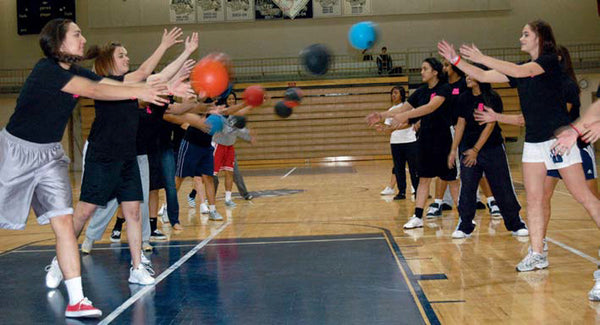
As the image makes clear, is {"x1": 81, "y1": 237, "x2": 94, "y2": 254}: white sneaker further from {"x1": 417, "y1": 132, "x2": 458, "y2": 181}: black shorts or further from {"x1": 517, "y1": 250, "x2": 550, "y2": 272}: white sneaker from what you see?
{"x1": 517, "y1": 250, "x2": 550, "y2": 272}: white sneaker

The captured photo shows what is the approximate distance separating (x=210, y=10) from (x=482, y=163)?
791 inches

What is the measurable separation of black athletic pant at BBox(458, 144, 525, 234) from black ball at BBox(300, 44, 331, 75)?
2464mm

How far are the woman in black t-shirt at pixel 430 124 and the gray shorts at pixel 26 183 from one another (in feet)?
13.4

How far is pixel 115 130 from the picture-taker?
17.9 feet

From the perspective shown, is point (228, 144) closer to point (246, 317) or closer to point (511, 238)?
point (511, 238)

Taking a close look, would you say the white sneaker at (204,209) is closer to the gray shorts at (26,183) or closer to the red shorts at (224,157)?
the red shorts at (224,157)

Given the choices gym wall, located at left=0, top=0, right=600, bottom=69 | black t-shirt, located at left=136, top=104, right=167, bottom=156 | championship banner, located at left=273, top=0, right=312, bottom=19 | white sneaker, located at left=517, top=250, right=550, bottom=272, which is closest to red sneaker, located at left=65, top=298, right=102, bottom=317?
black t-shirt, located at left=136, top=104, right=167, bottom=156

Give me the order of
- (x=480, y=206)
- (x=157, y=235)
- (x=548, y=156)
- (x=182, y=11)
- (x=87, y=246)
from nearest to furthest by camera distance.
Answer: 1. (x=548, y=156)
2. (x=87, y=246)
3. (x=157, y=235)
4. (x=480, y=206)
5. (x=182, y=11)

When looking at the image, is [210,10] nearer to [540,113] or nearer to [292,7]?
[292,7]

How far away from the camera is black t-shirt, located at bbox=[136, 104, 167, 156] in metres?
7.02

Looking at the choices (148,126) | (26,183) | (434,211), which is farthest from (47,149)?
(434,211)

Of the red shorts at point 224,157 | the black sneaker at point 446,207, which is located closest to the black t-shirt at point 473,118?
the black sneaker at point 446,207

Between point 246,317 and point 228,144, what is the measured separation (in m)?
7.05

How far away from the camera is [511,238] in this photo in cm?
699
